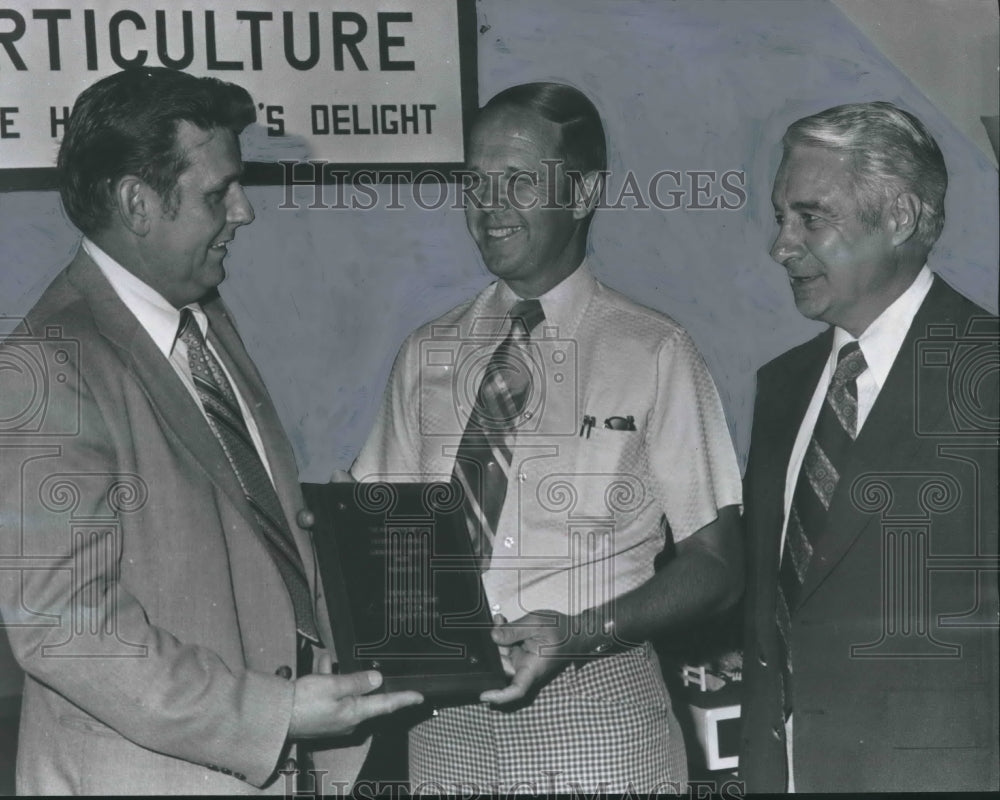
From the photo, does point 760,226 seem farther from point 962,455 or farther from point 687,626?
point 687,626

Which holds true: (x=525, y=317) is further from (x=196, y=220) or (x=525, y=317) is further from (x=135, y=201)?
(x=135, y=201)

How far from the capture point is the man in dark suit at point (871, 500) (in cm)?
370

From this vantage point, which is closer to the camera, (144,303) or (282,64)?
(144,303)

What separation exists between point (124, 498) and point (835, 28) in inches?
93.4

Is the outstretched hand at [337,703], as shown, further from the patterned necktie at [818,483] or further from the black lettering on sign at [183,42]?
the black lettering on sign at [183,42]

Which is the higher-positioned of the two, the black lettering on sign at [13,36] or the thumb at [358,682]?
the black lettering on sign at [13,36]

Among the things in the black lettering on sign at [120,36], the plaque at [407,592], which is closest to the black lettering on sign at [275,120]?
the black lettering on sign at [120,36]

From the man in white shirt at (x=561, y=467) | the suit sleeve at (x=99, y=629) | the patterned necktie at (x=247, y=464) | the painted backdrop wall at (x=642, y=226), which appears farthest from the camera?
the painted backdrop wall at (x=642, y=226)

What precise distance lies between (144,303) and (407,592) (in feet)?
3.41

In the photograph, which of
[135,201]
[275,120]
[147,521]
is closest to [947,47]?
[275,120]

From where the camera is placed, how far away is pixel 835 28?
3.86 metres

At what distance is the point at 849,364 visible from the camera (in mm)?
3748

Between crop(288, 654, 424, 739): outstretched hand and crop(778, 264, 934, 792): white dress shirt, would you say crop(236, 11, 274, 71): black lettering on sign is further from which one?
crop(778, 264, 934, 792): white dress shirt

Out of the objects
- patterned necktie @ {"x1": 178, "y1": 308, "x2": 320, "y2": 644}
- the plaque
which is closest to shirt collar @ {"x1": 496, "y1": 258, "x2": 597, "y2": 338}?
the plaque
